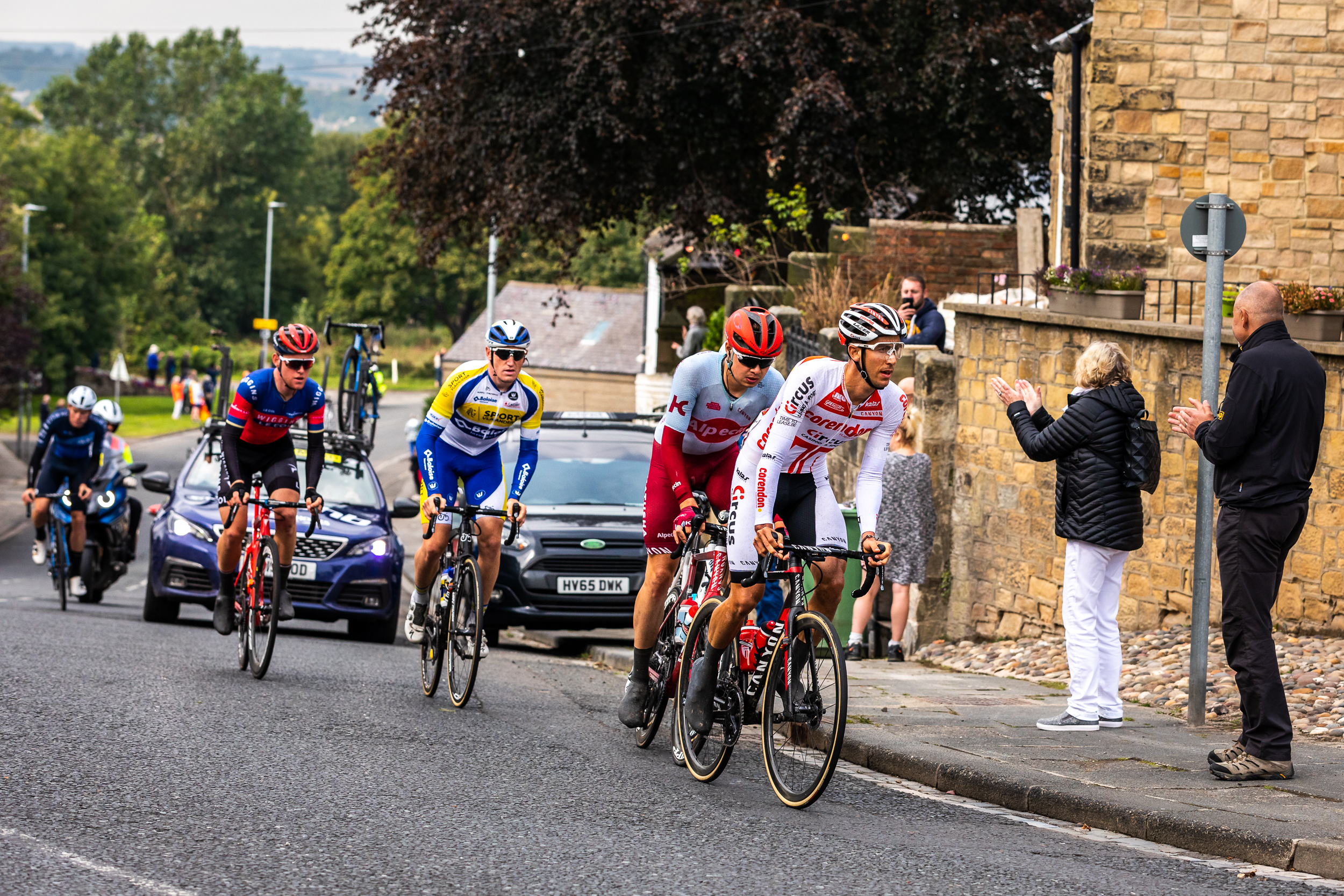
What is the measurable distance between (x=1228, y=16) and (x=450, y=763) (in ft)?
43.3

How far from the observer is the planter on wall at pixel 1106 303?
446 inches

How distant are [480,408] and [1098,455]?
3.47 metres

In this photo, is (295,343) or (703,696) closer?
(703,696)

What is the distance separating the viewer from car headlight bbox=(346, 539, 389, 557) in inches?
536

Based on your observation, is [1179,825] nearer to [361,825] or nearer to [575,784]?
[575,784]

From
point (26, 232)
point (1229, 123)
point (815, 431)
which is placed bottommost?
point (815, 431)

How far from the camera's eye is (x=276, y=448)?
10.3 m

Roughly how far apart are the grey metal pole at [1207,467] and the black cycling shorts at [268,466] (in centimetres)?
549

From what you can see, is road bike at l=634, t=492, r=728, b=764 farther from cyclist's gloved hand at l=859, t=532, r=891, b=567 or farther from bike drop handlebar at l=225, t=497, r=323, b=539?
bike drop handlebar at l=225, t=497, r=323, b=539

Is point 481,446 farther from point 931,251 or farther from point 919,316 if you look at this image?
point 931,251

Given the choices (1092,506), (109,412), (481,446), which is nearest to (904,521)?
(1092,506)

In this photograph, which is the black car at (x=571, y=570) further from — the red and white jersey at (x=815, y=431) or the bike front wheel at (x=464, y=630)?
the red and white jersey at (x=815, y=431)

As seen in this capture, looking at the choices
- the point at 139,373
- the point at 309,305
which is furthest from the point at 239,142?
the point at 139,373

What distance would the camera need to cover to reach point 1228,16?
16609 millimetres
